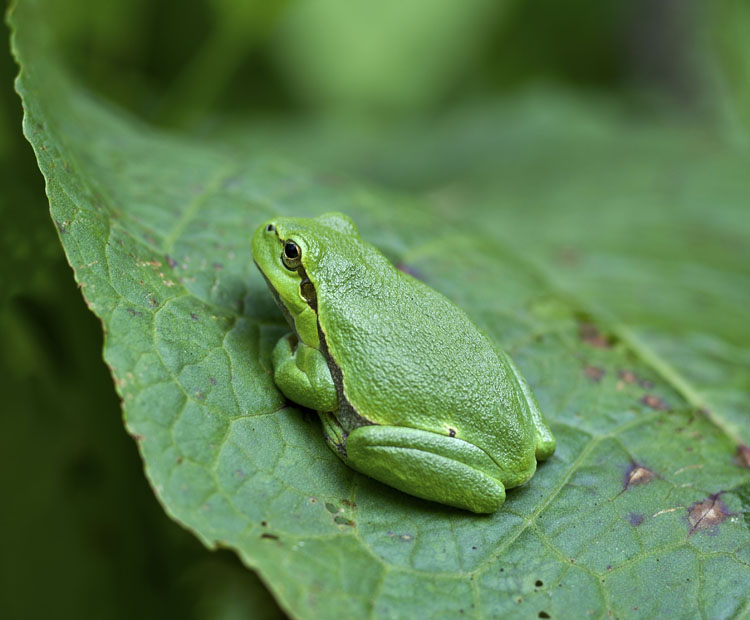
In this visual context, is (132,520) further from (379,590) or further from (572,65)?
(572,65)

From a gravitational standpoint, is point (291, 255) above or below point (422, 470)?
above

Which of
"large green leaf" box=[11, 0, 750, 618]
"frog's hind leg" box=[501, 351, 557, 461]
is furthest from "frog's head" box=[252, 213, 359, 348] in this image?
"frog's hind leg" box=[501, 351, 557, 461]

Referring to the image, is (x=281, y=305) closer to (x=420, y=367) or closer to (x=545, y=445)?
(x=420, y=367)

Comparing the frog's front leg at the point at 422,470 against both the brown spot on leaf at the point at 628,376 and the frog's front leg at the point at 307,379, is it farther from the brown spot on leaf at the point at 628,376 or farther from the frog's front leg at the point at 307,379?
the brown spot on leaf at the point at 628,376

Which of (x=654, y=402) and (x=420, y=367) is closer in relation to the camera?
(x=420, y=367)

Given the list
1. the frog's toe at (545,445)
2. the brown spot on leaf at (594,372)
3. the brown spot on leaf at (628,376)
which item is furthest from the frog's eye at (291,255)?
the brown spot on leaf at (628,376)

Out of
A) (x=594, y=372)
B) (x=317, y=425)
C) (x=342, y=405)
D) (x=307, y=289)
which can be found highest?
(x=594, y=372)

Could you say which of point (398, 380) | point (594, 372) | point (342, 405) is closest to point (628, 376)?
point (594, 372)
